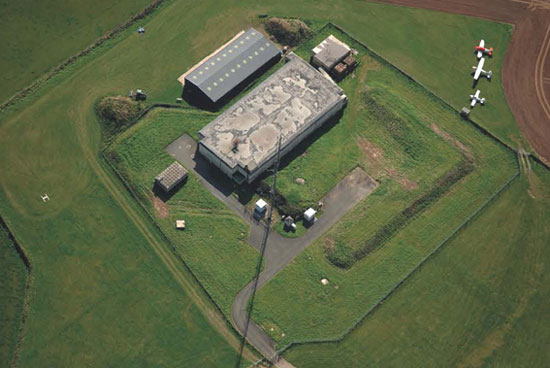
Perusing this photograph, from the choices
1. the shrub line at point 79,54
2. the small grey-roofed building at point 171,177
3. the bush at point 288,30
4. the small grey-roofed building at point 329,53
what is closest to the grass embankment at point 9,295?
the shrub line at point 79,54

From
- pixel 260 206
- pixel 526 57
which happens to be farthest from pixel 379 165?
pixel 526 57

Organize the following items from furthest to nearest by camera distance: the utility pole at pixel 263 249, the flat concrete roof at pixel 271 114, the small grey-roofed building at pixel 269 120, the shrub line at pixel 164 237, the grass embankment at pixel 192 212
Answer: the flat concrete roof at pixel 271 114 < the small grey-roofed building at pixel 269 120 < the grass embankment at pixel 192 212 < the shrub line at pixel 164 237 < the utility pole at pixel 263 249

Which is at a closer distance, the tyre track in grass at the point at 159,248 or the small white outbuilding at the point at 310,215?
the tyre track in grass at the point at 159,248

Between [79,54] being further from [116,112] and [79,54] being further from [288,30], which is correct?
[288,30]

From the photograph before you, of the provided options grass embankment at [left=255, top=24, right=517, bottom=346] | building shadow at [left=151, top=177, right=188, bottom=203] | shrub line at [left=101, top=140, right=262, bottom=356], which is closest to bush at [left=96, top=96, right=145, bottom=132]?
shrub line at [left=101, top=140, right=262, bottom=356]

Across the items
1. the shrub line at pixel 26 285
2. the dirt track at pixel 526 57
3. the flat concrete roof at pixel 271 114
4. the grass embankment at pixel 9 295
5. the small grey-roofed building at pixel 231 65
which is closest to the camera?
the shrub line at pixel 26 285

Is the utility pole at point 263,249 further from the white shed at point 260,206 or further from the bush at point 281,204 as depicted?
the white shed at point 260,206

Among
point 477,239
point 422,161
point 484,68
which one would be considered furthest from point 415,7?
point 477,239

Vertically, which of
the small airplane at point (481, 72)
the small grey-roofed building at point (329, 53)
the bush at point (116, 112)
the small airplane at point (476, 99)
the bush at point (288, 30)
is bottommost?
the bush at point (116, 112)

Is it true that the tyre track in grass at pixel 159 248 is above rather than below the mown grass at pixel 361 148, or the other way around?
below
